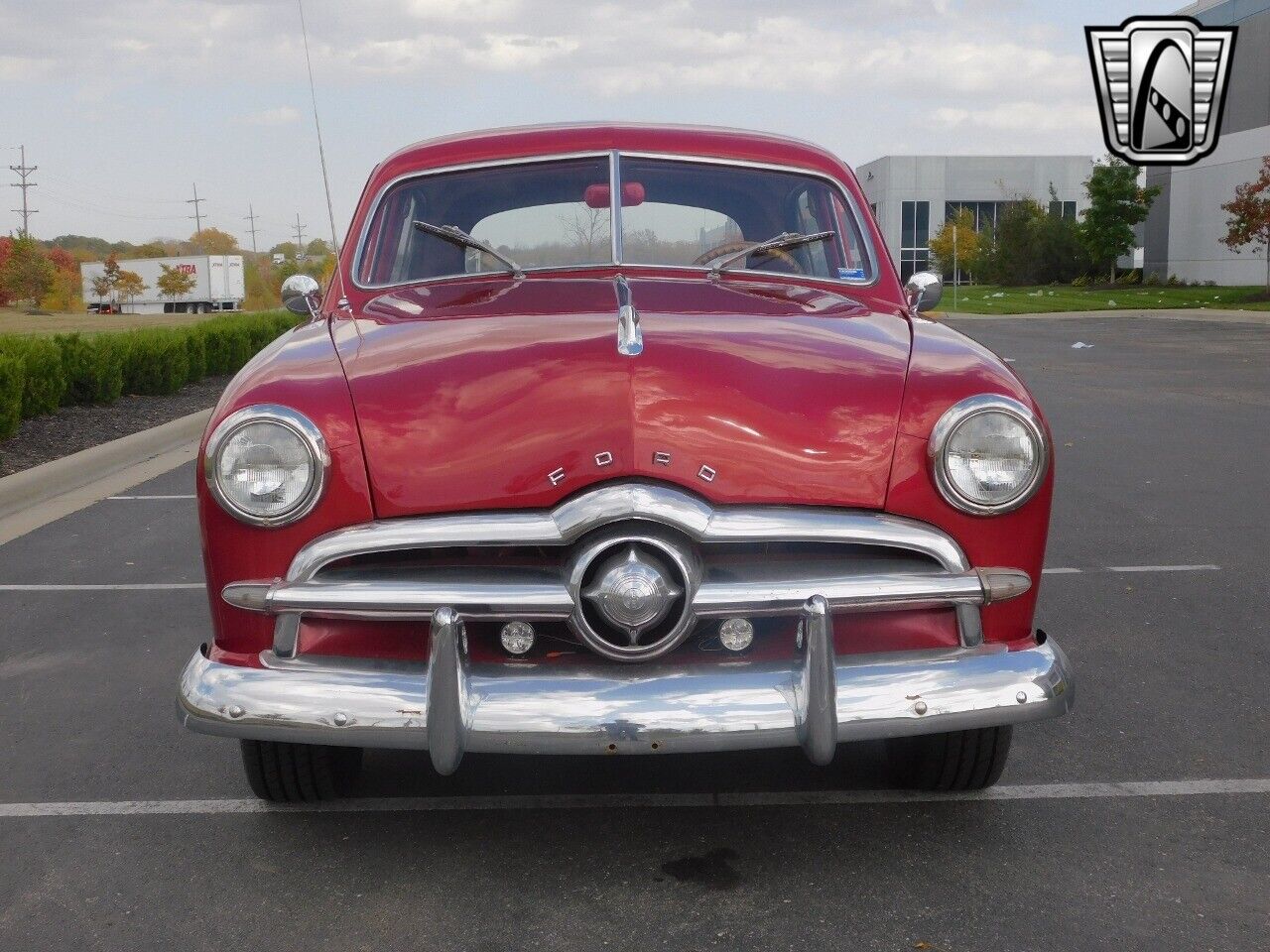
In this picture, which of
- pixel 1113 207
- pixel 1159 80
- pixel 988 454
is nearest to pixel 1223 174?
pixel 1113 207

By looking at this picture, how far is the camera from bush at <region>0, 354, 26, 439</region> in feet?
33.8

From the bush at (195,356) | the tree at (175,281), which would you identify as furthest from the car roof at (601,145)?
the tree at (175,281)

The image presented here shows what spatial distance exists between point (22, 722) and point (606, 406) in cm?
243

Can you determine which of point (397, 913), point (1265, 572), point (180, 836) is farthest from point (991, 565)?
point (1265, 572)

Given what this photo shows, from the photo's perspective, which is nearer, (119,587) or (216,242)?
(119,587)

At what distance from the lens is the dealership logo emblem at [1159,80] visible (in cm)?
3161

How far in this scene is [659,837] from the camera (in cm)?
333

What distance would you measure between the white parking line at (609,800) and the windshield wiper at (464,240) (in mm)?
1536

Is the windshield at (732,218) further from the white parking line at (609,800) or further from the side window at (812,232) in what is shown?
the white parking line at (609,800)

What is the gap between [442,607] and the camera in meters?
2.78

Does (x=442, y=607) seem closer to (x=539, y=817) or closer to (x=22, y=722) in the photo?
(x=539, y=817)

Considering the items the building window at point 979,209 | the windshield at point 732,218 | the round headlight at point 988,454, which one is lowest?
the round headlight at point 988,454

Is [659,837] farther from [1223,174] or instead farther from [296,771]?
[1223,174]

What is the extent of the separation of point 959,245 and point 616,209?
68.6 metres
